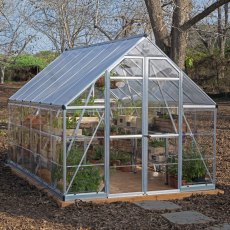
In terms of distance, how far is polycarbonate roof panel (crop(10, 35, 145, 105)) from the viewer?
8.24 metres

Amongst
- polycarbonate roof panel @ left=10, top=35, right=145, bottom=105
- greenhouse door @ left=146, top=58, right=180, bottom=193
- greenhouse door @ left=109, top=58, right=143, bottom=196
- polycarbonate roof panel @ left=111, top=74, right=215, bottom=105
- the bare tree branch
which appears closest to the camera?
polycarbonate roof panel @ left=10, top=35, right=145, bottom=105

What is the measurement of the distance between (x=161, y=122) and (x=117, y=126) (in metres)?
1.48

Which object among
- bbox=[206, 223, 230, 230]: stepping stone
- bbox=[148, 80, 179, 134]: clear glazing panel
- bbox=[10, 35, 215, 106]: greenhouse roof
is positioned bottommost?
bbox=[206, 223, 230, 230]: stepping stone

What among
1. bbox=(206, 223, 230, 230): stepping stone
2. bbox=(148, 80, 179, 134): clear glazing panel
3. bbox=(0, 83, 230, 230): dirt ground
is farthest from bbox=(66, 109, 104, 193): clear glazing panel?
bbox=(206, 223, 230, 230): stepping stone

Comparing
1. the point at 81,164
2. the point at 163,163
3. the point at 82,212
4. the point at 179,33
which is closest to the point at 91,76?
the point at 81,164

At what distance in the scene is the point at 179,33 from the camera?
12.0m

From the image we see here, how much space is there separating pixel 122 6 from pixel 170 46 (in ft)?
8.45

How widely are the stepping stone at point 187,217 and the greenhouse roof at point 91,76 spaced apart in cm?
214

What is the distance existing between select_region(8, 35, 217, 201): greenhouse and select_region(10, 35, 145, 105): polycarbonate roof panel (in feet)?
0.08

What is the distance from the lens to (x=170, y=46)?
12352 mm

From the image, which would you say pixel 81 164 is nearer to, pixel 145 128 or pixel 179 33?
Answer: pixel 145 128

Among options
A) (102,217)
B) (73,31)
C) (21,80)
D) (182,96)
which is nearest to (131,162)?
(182,96)

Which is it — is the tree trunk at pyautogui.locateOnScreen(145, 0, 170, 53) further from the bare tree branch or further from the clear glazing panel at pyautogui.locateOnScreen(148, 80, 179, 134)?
the clear glazing panel at pyautogui.locateOnScreen(148, 80, 179, 134)

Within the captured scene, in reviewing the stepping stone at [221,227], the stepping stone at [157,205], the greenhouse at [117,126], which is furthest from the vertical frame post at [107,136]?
the stepping stone at [221,227]
